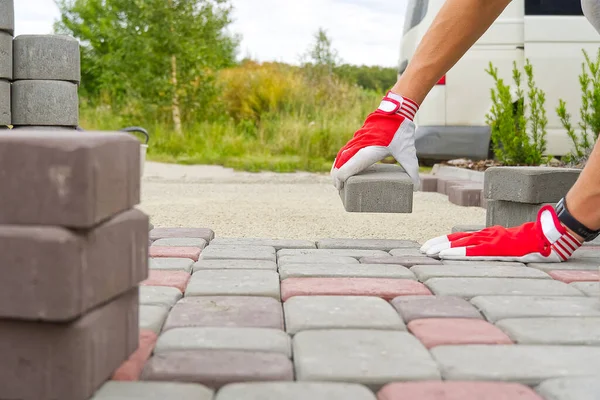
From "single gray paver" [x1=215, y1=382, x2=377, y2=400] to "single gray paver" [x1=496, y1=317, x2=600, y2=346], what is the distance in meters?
0.45

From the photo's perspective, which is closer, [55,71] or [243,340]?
[243,340]

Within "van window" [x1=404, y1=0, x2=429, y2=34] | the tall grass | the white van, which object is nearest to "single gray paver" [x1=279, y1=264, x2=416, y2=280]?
the white van

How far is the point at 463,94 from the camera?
6.27m

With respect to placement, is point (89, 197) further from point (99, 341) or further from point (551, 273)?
point (551, 273)

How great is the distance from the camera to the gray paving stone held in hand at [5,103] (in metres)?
4.34

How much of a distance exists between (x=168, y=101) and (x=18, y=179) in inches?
434

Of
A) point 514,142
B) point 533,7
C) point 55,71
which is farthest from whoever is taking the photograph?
point 533,7

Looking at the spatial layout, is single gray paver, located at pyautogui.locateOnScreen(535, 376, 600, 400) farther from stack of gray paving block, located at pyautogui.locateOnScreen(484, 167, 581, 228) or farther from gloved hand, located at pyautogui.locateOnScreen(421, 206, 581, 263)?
stack of gray paving block, located at pyautogui.locateOnScreen(484, 167, 581, 228)

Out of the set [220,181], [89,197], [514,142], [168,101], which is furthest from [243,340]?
[168,101]

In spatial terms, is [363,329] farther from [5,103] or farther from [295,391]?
[5,103]

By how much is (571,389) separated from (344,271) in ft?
3.16

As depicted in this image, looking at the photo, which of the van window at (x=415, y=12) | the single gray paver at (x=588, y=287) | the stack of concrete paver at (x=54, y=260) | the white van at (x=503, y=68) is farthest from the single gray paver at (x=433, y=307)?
the van window at (x=415, y=12)

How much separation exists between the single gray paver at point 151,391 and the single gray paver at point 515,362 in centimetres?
41

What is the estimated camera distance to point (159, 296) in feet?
5.74
